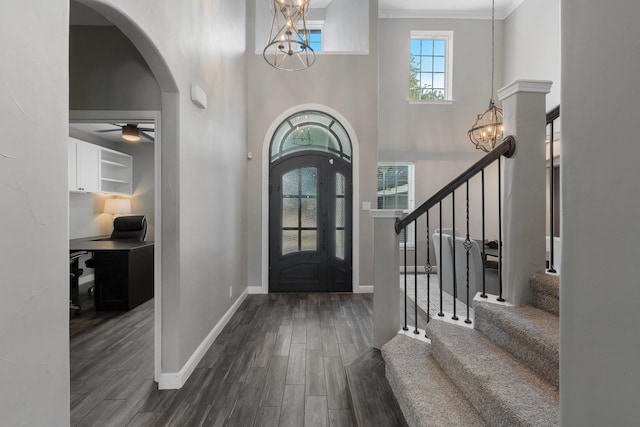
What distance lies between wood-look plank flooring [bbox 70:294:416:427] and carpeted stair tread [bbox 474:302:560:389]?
1.02m

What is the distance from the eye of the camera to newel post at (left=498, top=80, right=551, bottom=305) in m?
1.89

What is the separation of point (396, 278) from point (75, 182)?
521cm

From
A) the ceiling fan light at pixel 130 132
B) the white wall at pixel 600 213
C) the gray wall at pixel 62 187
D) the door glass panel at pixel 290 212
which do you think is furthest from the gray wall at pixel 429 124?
the white wall at pixel 600 213

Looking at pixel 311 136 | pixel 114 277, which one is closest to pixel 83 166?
pixel 114 277

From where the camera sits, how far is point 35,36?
108 centimetres

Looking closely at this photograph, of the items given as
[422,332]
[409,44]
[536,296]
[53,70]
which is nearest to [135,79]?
[53,70]

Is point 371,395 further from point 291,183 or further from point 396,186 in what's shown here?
point 396,186

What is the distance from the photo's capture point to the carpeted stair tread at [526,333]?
1.37 meters

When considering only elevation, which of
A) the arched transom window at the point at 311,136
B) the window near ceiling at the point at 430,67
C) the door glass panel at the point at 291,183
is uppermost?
the window near ceiling at the point at 430,67

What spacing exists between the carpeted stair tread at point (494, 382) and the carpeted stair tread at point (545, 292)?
→ 38 cm

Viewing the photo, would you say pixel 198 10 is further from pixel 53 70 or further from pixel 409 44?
pixel 409 44

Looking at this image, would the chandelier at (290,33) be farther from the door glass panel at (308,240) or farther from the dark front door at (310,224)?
the door glass panel at (308,240)

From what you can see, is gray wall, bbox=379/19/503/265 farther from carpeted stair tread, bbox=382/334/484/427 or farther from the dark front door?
carpeted stair tread, bbox=382/334/484/427

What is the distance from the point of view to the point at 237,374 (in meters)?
2.41
